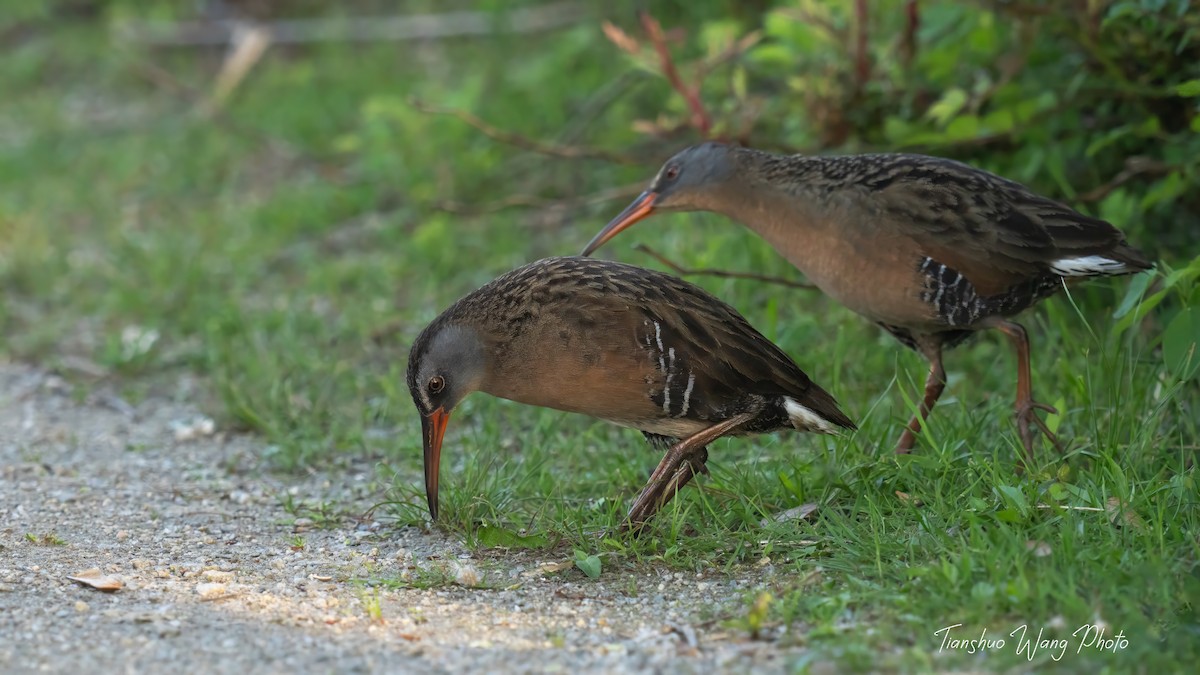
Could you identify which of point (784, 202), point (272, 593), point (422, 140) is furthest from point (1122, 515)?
point (422, 140)

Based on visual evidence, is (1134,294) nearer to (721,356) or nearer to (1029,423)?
(1029,423)

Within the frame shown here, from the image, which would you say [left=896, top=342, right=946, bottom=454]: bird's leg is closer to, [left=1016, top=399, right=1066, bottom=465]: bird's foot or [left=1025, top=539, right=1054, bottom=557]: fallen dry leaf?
[left=1016, top=399, right=1066, bottom=465]: bird's foot

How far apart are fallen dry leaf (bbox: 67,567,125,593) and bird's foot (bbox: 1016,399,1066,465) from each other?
2.62 metres

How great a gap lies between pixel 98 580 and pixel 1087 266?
9.89ft

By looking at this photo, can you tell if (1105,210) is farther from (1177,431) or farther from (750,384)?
(750,384)

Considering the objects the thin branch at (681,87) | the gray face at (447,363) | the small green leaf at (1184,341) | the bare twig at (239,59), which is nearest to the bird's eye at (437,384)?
the gray face at (447,363)

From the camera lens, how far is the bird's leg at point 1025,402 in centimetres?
430

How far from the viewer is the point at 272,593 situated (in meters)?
3.76

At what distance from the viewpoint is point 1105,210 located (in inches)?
207

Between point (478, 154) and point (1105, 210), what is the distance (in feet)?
11.7

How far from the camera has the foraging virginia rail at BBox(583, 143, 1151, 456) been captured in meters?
4.36

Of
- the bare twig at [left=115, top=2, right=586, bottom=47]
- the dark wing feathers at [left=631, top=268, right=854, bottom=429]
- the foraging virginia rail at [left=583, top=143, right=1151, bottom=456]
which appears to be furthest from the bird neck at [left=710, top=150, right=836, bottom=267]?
the bare twig at [left=115, top=2, right=586, bottom=47]

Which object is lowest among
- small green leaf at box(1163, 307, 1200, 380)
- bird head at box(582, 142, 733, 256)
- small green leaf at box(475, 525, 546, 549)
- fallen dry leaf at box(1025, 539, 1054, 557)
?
small green leaf at box(475, 525, 546, 549)

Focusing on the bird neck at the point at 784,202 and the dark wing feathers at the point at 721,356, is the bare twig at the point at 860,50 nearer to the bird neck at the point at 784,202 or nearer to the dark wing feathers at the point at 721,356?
the bird neck at the point at 784,202
